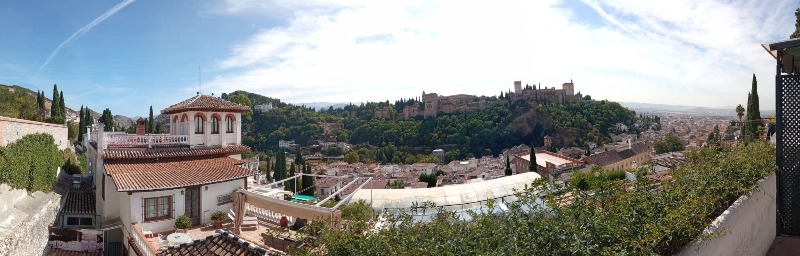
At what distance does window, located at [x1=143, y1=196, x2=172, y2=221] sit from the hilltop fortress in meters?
111

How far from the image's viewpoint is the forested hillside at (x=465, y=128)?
94.0m

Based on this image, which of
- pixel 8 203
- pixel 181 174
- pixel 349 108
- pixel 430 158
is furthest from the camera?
pixel 349 108

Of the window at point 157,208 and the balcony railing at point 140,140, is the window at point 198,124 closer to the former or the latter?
the balcony railing at point 140,140

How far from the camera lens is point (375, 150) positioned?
100312 millimetres

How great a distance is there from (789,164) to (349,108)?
5638 inches

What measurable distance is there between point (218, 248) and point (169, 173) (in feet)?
21.1

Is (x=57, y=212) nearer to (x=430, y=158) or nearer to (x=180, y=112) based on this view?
(x=180, y=112)

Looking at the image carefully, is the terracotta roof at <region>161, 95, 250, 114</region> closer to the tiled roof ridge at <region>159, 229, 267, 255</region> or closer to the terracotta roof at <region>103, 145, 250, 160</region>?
the terracotta roof at <region>103, 145, 250, 160</region>

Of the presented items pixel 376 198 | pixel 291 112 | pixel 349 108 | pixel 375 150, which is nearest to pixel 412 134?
pixel 375 150

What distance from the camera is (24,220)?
10336 mm

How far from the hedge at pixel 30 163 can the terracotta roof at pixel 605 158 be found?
44853 mm

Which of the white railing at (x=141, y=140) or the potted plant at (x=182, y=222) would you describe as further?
the white railing at (x=141, y=140)

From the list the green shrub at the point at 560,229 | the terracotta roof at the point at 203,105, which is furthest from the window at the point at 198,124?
the green shrub at the point at 560,229

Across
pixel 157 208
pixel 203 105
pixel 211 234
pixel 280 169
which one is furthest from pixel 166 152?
pixel 280 169
